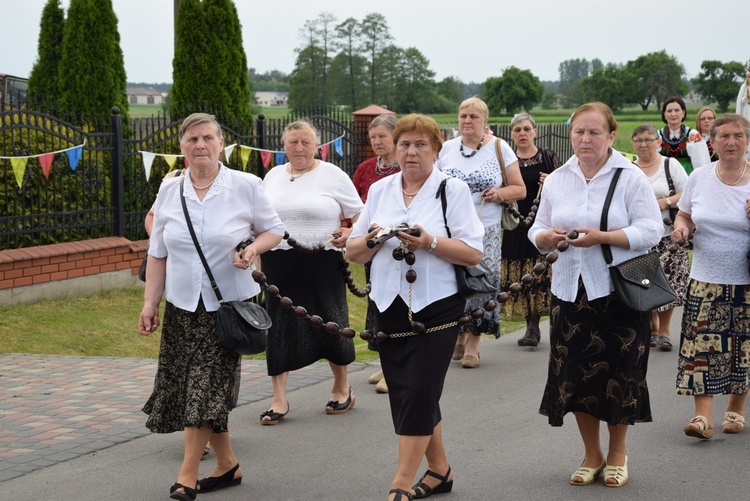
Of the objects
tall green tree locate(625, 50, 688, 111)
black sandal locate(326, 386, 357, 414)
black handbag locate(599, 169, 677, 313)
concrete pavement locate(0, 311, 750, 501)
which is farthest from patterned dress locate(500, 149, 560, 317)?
tall green tree locate(625, 50, 688, 111)

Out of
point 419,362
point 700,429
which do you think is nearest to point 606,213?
point 419,362

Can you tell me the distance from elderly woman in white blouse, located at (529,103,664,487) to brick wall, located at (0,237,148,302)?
728cm

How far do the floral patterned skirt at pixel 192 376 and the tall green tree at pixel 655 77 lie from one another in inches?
3493

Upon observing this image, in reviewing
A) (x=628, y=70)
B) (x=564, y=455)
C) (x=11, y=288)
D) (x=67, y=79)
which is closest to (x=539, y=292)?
(x=564, y=455)

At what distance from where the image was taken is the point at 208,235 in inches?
211

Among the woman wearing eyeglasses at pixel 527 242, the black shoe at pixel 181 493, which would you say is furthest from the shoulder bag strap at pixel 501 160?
the black shoe at pixel 181 493

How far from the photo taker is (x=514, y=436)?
267 inches

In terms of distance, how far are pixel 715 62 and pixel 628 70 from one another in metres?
17.9

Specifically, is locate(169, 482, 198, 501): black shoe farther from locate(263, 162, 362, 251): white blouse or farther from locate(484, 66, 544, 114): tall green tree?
locate(484, 66, 544, 114): tall green tree

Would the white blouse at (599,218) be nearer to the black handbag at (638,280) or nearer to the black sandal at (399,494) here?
the black handbag at (638,280)

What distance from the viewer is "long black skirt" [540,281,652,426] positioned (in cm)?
548

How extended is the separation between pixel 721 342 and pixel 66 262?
7763 millimetres

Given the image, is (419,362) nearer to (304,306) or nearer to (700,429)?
(304,306)

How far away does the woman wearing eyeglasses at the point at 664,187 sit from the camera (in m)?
9.34
